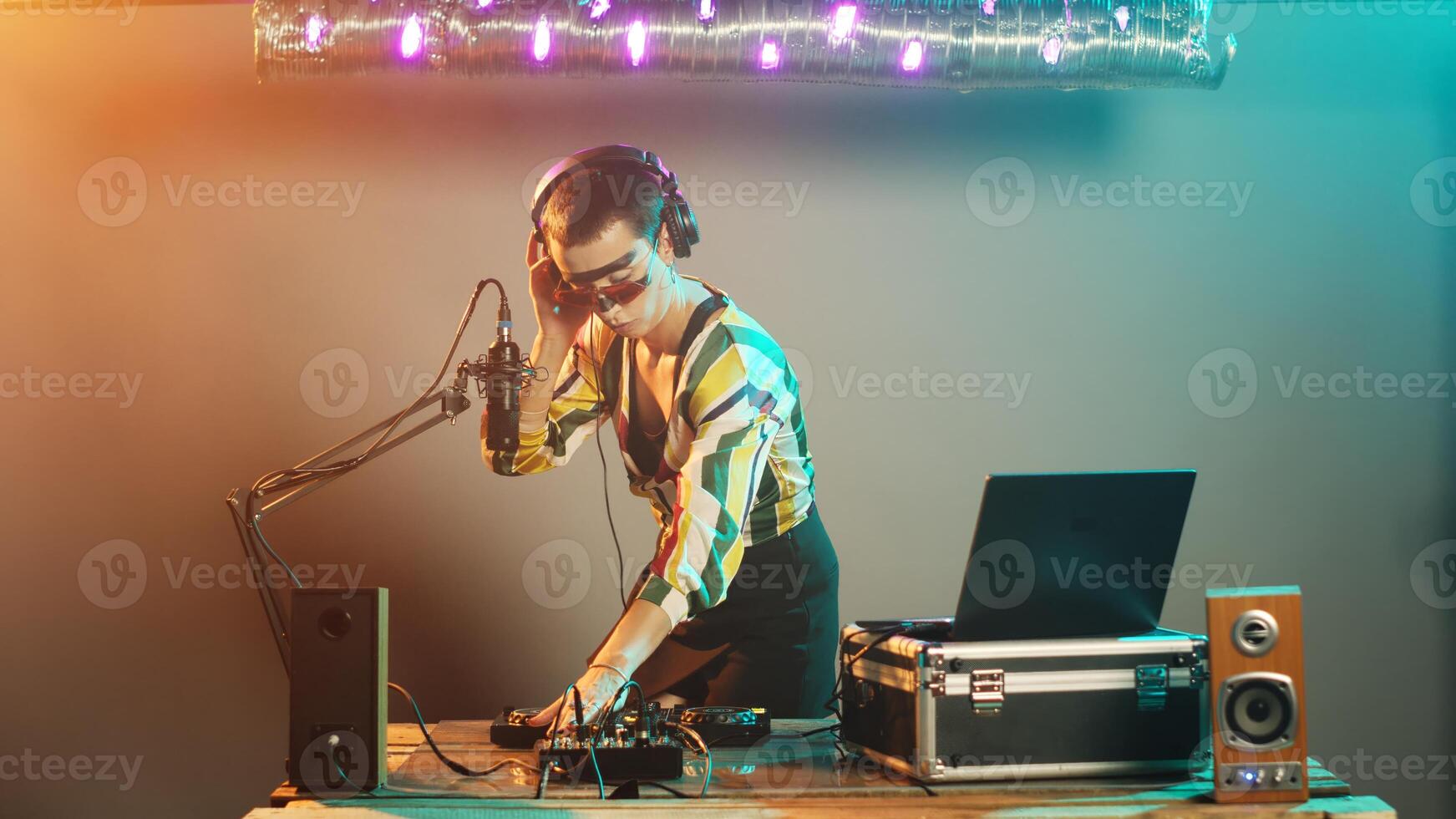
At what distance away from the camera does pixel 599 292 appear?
136 inches

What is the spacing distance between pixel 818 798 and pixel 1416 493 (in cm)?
278

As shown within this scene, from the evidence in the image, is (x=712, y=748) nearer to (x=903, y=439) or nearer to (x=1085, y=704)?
(x=1085, y=704)

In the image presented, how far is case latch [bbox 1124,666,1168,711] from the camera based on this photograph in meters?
2.18

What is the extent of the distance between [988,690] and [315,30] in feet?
8.67

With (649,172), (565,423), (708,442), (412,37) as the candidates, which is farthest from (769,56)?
(565,423)

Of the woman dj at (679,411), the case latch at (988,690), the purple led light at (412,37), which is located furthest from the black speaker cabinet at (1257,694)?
the purple led light at (412,37)

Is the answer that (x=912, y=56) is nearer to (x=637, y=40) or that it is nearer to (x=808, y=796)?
(x=637, y=40)

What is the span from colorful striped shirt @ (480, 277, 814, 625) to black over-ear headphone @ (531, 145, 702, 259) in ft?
0.57

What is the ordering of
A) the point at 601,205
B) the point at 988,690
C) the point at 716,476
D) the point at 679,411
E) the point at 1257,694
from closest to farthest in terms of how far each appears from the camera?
the point at 1257,694
the point at 988,690
the point at 716,476
the point at 679,411
the point at 601,205

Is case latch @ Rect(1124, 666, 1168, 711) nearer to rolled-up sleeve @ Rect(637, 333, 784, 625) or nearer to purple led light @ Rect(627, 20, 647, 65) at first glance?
rolled-up sleeve @ Rect(637, 333, 784, 625)

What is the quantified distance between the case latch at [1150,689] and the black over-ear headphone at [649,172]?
192 cm

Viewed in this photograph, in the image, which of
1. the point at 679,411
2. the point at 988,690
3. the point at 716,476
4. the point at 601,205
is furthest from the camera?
the point at 601,205

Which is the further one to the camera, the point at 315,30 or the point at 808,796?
the point at 315,30

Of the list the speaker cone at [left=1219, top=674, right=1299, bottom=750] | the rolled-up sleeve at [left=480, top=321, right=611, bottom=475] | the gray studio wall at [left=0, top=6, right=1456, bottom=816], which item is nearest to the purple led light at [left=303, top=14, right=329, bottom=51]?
the gray studio wall at [left=0, top=6, right=1456, bottom=816]
